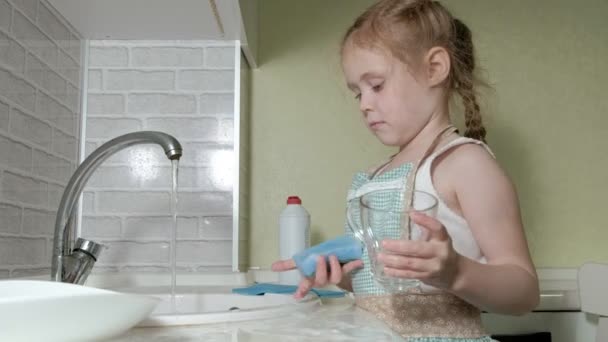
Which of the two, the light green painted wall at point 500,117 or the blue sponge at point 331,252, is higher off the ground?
the light green painted wall at point 500,117

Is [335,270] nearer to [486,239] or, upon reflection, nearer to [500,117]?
[486,239]

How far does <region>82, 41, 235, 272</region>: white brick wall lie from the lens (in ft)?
5.45

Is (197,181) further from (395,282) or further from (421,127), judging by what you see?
(395,282)

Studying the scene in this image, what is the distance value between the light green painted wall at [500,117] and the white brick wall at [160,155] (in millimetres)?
200

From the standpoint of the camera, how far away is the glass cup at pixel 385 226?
0.71m

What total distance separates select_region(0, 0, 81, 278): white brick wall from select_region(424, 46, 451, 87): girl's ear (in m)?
0.76

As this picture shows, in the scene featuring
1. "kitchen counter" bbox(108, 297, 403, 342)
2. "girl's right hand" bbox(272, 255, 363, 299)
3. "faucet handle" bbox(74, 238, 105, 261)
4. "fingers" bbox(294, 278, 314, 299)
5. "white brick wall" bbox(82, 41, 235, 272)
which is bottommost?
"kitchen counter" bbox(108, 297, 403, 342)

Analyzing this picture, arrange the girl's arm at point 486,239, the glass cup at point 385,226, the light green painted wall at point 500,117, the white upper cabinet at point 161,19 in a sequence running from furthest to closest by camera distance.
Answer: the light green painted wall at point 500,117
the white upper cabinet at point 161,19
the girl's arm at point 486,239
the glass cup at point 385,226

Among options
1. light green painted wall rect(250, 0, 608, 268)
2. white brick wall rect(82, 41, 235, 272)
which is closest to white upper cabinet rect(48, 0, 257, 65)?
white brick wall rect(82, 41, 235, 272)

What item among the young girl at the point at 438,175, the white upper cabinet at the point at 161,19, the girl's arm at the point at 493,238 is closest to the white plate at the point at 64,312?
the young girl at the point at 438,175

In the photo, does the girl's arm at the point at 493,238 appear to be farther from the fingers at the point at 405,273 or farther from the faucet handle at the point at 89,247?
the faucet handle at the point at 89,247

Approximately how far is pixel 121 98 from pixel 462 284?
45.6 inches

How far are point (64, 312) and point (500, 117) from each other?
1.65 m

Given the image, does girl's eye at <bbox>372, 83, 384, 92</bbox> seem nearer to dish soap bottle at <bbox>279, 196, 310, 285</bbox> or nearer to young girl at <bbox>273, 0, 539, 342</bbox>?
young girl at <bbox>273, 0, 539, 342</bbox>
